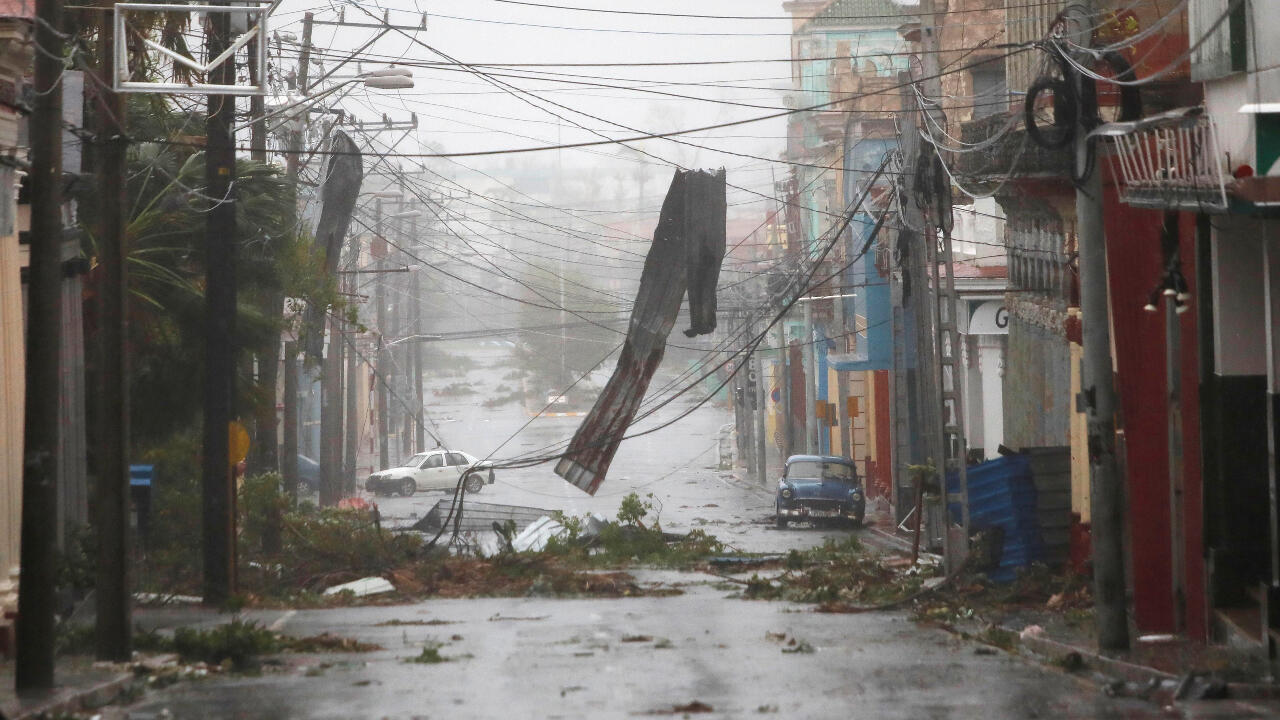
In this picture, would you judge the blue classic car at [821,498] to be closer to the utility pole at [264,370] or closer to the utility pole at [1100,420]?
the utility pole at [264,370]

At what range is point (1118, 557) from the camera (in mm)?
13617

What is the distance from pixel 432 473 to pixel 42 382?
135 feet

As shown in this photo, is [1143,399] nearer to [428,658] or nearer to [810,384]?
[428,658]

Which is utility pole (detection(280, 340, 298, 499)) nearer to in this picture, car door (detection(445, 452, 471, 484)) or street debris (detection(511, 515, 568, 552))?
street debris (detection(511, 515, 568, 552))

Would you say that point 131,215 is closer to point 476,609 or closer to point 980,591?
point 476,609

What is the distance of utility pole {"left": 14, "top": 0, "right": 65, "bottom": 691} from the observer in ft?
37.4

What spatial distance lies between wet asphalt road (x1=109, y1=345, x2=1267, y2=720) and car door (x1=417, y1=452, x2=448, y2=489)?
29.6m

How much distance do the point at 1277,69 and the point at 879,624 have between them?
8191mm

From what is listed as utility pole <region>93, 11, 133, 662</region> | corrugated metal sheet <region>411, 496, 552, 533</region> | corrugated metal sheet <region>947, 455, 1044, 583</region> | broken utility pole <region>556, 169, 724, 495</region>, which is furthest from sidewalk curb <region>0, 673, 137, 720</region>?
corrugated metal sheet <region>411, 496, 552, 533</region>

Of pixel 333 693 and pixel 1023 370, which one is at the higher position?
pixel 1023 370

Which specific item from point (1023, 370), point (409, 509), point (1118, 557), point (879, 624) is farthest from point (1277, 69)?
point (409, 509)

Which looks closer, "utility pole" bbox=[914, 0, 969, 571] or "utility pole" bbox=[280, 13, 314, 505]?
"utility pole" bbox=[914, 0, 969, 571]

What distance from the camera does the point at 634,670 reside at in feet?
42.9

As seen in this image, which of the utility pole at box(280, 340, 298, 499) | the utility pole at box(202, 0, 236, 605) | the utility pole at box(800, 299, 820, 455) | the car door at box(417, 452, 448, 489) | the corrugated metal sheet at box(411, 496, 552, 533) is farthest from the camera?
the utility pole at box(800, 299, 820, 455)
